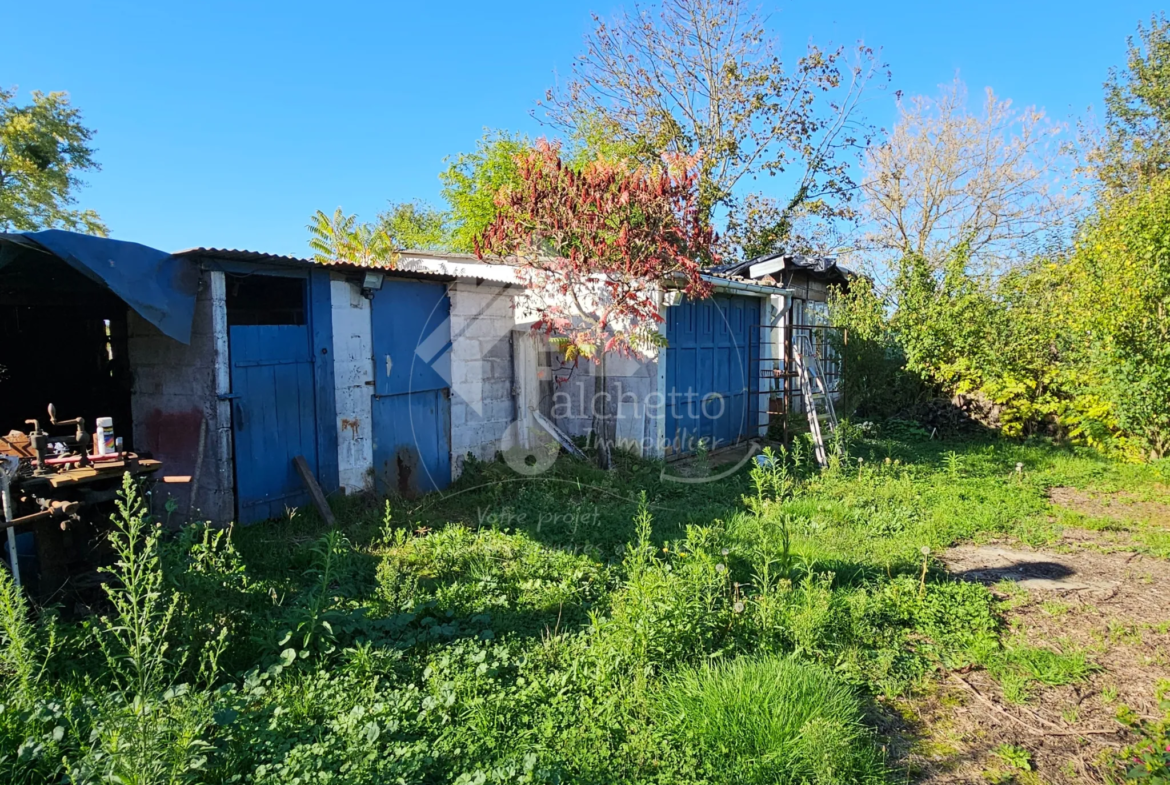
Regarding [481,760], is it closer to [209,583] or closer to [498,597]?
[498,597]

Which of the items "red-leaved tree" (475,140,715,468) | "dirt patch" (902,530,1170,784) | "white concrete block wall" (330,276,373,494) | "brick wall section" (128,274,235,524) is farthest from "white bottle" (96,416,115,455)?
"dirt patch" (902,530,1170,784)

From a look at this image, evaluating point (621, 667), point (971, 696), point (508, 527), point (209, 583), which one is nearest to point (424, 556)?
point (508, 527)

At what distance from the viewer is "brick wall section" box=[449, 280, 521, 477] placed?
8.52 meters

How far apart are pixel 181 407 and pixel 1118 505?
10211mm

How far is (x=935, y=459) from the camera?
32.9ft

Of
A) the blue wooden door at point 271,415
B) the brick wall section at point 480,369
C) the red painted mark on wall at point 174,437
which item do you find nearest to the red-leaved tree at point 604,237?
the brick wall section at point 480,369

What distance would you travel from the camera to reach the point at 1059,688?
12.5ft

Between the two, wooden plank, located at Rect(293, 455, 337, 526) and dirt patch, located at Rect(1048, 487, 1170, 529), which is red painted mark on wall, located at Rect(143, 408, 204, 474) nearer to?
wooden plank, located at Rect(293, 455, 337, 526)

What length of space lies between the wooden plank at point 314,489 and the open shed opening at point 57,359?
7.22 feet

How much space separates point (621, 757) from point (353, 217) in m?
19.4

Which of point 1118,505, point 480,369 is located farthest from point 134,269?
point 1118,505

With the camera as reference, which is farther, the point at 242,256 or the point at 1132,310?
the point at 1132,310

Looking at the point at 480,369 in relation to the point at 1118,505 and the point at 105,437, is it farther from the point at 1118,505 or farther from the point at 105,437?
the point at 1118,505

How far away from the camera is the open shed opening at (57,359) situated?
7.27 meters
